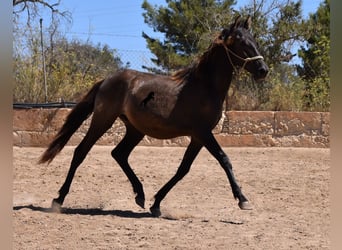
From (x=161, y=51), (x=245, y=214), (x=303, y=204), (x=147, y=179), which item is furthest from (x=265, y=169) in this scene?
(x=161, y=51)

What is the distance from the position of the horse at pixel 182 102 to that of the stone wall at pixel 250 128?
481 cm

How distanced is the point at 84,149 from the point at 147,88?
106 centimetres

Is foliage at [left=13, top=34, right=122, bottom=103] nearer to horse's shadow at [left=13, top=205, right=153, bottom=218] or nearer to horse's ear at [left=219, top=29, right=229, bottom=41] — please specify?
horse's shadow at [left=13, top=205, right=153, bottom=218]

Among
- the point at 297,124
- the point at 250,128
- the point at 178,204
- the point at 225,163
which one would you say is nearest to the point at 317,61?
the point at 297,124

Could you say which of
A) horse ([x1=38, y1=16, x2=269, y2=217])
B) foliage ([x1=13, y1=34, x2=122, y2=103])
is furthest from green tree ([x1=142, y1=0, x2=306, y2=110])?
horse ([x1=38, y1=16, x2=269, y2=217])

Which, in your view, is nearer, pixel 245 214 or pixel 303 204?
pixel 245 214

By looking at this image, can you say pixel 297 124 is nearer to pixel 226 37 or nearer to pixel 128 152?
pixel 128 152

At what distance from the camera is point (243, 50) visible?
5.62 metres

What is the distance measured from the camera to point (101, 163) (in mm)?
9234

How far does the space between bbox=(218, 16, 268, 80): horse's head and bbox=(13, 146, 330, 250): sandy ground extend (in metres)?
1.54

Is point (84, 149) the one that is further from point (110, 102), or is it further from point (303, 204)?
point (303, 204)

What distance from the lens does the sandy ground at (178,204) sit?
4395mm

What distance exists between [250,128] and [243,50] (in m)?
5.79

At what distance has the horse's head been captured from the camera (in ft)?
18.2
